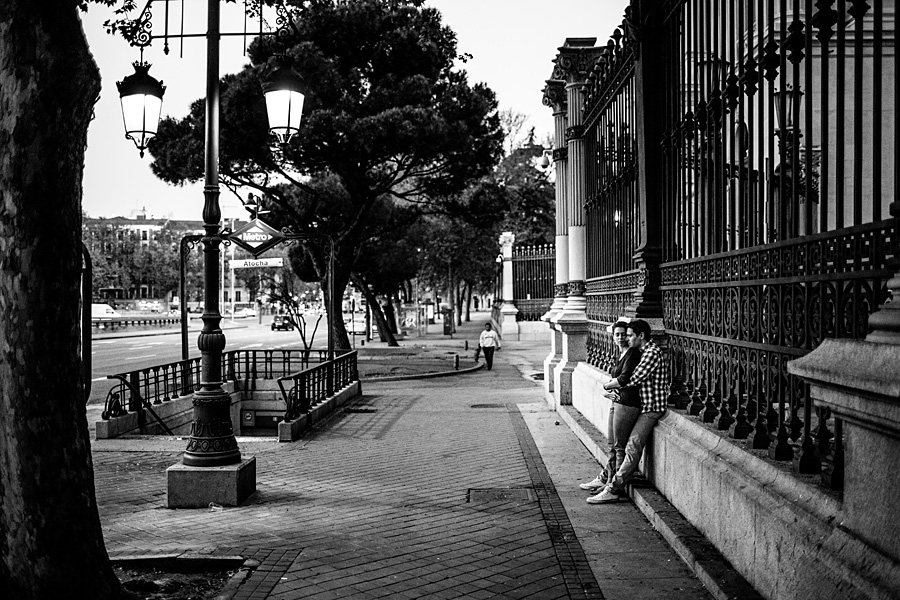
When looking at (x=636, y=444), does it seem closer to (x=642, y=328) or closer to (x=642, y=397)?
(x=642, y=397)

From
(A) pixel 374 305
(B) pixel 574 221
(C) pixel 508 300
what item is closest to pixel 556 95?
(B) pixel 574 221

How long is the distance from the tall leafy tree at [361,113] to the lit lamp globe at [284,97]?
1246cm

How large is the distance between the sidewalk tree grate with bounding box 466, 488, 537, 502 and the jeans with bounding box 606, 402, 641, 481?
0.83 m

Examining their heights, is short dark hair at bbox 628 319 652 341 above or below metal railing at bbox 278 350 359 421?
above

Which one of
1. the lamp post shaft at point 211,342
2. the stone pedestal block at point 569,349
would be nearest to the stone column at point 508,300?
the stone pedestal block at point 569,349

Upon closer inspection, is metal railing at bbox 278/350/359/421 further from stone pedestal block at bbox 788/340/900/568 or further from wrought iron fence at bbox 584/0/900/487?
stone pedestal block at bbox 788/340/900/568

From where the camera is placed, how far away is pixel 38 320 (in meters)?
4.17

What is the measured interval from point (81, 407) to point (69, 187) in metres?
→ 1.22

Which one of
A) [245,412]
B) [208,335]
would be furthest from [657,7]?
[245,412]

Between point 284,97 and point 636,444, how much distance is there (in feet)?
16.8

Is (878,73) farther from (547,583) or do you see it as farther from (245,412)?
(245,412)

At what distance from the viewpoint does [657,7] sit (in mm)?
8352

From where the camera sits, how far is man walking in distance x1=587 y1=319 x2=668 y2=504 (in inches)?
276

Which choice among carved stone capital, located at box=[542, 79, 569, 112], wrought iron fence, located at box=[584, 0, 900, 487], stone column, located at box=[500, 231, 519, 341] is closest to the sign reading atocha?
wrought iron fence, located at box=[584, 0, 900, 487]
